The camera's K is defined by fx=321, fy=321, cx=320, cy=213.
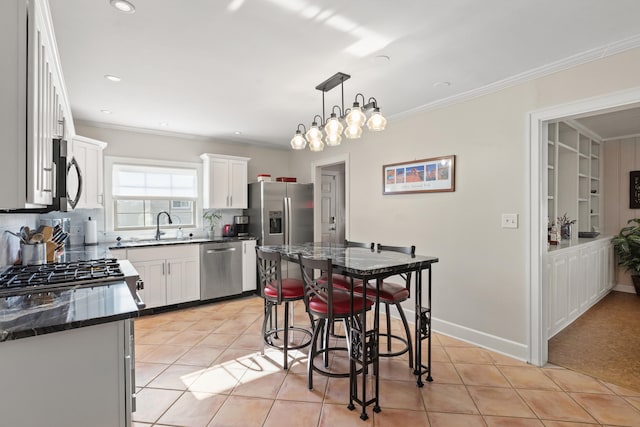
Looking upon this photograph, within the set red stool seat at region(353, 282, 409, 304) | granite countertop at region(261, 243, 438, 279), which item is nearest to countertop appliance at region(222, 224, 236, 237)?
granite countertop at region(261, 243, 438, 279)

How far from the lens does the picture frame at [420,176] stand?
3.24 meters

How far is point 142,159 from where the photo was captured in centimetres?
437

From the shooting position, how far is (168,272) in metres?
3.98

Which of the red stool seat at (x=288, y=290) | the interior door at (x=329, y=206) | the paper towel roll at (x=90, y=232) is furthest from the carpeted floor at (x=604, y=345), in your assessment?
the paper towel roll at (x=90, y=232)

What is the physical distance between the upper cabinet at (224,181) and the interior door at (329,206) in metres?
1.44

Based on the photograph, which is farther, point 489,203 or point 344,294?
point 489,203

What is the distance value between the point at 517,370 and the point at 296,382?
1745mm

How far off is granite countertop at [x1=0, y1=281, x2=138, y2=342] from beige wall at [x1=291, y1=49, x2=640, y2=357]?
9.27 feet

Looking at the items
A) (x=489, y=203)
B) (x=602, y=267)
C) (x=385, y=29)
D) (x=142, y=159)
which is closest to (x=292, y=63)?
(x=385, y=29)

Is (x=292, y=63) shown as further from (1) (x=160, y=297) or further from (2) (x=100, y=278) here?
(1) (x=160, y=297)

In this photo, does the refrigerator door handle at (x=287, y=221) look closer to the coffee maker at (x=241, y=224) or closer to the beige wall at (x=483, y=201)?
the coffee maker at (x=241, y=224)

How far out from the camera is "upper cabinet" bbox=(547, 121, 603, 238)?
3332 mm

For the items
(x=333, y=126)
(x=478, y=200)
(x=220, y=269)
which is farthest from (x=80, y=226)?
(x=478, y=200)

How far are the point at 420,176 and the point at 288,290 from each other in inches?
74.9
